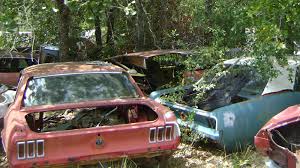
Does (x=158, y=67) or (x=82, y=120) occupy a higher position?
(x=158, y=67)

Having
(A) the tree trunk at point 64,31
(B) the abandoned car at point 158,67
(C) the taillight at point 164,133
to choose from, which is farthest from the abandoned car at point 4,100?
(A) the tree trunk at point 64,31

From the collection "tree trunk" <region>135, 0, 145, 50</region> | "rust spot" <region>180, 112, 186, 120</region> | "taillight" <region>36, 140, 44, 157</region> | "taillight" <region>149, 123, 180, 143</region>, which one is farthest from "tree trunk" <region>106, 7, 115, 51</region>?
"taillight" <region>36, 140, 44, 157</region>

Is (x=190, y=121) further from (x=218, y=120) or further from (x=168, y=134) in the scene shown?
(x=168, y=134)

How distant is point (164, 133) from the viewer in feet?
16.3

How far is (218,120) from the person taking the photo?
571 centimetres

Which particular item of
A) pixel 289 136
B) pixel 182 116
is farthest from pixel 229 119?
pixel 289 136

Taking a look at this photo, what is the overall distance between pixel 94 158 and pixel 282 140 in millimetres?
2068

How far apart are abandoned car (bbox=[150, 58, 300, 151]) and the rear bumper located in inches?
43.3

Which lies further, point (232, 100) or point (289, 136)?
point (232, 100)

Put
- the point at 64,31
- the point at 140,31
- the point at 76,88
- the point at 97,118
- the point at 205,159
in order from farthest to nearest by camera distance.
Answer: the point at 140,31 → the point at 64,31 → the point at 205,159 → the point at 97,118 → the point at 76,88

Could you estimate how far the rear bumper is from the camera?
4.46 m

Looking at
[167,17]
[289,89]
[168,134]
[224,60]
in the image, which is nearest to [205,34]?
Result: [167,17]

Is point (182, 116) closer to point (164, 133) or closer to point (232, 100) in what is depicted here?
point (232, 100)

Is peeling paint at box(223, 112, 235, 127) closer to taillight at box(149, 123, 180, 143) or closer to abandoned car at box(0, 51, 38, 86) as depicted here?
taillight at box(149, 123, 180, 143)
